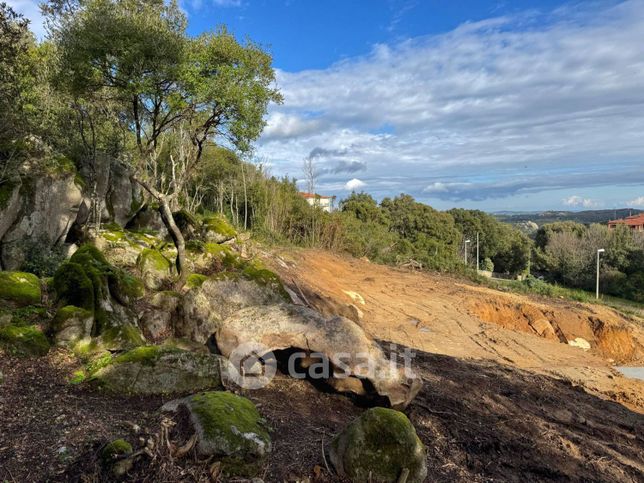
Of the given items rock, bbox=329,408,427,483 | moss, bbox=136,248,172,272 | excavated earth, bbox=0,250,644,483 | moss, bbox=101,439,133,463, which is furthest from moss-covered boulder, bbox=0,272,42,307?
rock, bbox=329,408,427,483

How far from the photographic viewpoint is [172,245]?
10164 mm

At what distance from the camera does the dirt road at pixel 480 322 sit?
10461 mm

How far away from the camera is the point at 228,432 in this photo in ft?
10.4

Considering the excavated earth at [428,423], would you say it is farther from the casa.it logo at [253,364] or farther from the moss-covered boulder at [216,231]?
the moss-covered boulder at [216,231]

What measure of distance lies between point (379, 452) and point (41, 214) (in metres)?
7.86

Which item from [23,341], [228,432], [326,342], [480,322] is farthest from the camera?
[480,322]

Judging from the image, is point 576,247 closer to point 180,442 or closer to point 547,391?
point 547,391

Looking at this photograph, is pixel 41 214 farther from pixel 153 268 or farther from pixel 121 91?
pixel 121 91

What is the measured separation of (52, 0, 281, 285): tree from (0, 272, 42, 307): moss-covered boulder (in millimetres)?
2653

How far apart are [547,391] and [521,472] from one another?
3453mm

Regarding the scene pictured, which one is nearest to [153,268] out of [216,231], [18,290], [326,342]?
[18,290]

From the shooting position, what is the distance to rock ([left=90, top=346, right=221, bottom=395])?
413 cm

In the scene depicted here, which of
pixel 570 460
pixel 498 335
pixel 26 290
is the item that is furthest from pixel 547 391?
pixel 26 290

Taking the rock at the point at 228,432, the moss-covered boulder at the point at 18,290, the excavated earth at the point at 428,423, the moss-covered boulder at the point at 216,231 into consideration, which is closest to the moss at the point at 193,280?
the moss-covered boulder at the point at 18,290
